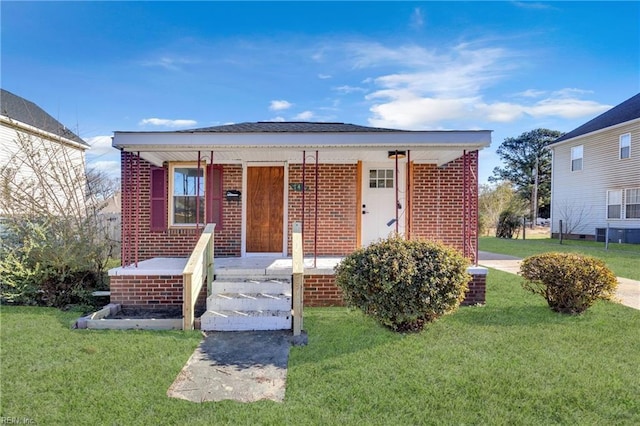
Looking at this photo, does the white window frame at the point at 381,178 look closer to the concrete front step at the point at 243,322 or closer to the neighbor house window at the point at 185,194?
the neighbor house window at the point at 185,194

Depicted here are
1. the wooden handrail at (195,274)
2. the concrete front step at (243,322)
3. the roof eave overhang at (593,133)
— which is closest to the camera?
the wooden handrail at (195,274)

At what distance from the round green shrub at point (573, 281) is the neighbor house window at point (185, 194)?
6669mm

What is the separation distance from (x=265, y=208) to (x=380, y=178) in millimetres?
2705

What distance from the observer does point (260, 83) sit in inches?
548

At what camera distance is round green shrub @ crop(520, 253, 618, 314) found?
522cm

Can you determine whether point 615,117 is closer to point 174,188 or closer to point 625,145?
point 625,145

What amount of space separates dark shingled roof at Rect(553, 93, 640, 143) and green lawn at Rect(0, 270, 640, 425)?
54.6 feet

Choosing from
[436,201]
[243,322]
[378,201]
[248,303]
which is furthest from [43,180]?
[436,201]

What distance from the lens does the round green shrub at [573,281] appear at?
522cm

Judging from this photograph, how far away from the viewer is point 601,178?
18516 mm

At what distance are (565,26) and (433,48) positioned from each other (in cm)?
352

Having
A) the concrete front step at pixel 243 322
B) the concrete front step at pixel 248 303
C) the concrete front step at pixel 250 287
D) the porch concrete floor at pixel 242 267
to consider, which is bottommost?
the concrete front step at pixel 243 322

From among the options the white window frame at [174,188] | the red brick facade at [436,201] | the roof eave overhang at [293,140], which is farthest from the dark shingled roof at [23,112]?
the red brick facade at [436,201]

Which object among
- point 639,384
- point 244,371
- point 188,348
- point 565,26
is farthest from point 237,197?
point 565,26
